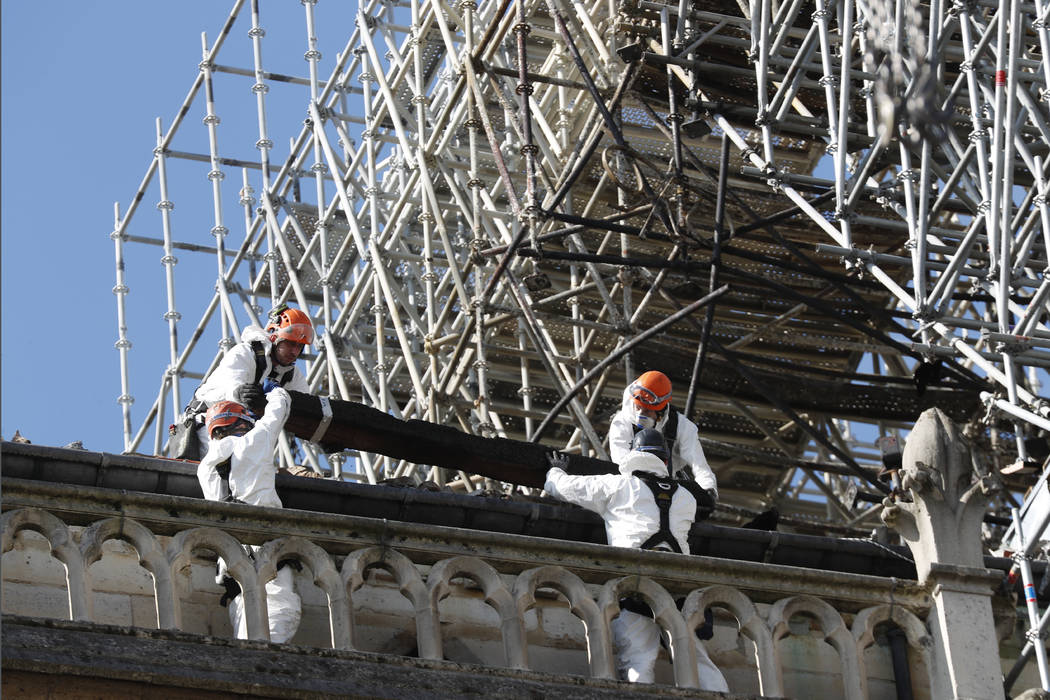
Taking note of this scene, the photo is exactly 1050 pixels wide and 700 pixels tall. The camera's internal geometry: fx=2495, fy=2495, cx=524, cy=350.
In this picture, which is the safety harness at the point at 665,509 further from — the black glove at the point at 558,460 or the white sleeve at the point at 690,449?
the black glove at the point at 558,460

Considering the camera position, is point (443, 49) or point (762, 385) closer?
point (762, 385)

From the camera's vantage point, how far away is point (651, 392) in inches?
Result: 616

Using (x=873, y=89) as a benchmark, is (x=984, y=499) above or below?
below

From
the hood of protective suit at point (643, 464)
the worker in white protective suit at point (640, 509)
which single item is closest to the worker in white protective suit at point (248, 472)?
the worker in white protective suit at point (640, 509)

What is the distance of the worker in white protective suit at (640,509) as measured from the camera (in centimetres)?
1355

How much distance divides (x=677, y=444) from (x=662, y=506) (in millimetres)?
1427

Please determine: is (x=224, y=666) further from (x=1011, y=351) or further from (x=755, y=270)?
(x=755, y=270)

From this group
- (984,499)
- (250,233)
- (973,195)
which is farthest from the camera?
(250,233)

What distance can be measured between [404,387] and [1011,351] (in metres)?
11.5

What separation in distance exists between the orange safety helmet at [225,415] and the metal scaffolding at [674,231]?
4.95 metres

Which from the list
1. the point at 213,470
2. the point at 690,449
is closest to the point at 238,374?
the point at 213,470

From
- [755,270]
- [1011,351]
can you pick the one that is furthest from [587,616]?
[755,270]

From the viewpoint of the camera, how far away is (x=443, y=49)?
28.5 meters

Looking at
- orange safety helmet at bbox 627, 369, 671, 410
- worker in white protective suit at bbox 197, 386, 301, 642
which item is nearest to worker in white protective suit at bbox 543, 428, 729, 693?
orange safety helmet at bbox 627, 369, 671, 410
